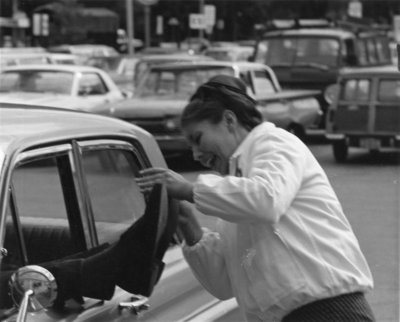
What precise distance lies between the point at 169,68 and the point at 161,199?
13.2 m

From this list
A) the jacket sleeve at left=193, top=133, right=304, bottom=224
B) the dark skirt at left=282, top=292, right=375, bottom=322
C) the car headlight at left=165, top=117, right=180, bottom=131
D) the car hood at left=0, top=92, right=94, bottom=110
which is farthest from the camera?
the car hood at left=0, top=92, right=94, bottom=110

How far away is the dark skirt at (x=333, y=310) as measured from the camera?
279 cm

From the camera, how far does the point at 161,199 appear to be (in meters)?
2.80

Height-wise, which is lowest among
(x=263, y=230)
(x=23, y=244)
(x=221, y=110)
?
(x=23, y=244)

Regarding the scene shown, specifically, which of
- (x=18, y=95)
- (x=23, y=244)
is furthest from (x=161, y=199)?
(x=18, y=95)

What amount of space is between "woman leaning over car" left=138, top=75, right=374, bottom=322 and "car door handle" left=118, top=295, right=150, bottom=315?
397 millimetres

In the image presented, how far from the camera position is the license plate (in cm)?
1584

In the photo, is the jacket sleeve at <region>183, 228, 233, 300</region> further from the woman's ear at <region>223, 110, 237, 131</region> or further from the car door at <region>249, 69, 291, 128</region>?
the car door at <region>249, 69, 291, 128</region>

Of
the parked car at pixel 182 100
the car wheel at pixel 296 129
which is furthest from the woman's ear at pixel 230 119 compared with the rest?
the car wheel at pixel 296 129

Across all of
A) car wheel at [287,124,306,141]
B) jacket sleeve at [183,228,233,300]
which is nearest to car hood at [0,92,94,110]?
car wheel at [287,124,306,141]

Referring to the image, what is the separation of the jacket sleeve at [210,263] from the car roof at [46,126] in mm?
549

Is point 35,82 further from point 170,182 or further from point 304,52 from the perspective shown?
point 170,182

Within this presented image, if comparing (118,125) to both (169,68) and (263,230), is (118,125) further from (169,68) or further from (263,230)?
(169,68)

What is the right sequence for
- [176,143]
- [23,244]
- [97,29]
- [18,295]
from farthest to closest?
[97,29], [176,143], [23,244], [18,295]
